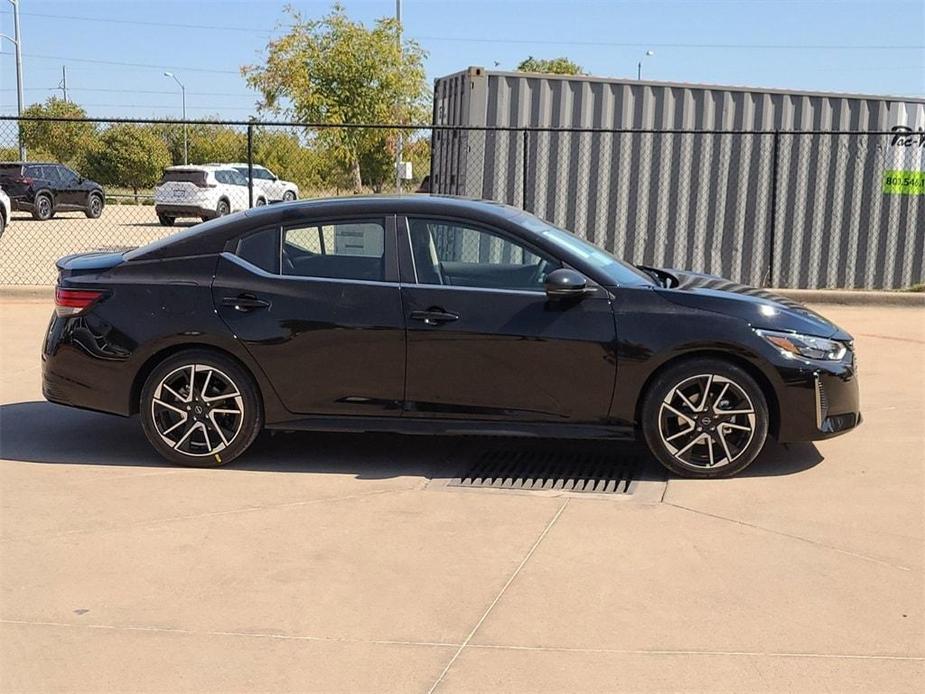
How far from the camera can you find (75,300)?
6.22 meters

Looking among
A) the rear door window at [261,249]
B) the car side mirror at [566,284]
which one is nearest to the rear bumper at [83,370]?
the rear door window at [261,249]

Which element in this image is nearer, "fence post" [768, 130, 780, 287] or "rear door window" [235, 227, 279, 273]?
Result: "rear door window" [235, 227, 279, 273]

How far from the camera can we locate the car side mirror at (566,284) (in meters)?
5.75

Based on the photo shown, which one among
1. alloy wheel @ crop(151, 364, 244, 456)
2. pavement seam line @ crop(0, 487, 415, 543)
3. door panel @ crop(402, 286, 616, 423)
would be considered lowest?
pavement seam line @ crop(0, 487, 415, 543)

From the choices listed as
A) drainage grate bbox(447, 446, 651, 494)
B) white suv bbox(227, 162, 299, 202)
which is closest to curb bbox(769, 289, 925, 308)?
drainage grate bbox(447, 446, 651, 494)

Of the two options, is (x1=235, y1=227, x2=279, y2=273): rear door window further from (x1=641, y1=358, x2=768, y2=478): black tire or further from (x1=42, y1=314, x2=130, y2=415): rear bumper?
(x1=641, y1=358, x2=768, y2=478): black tire

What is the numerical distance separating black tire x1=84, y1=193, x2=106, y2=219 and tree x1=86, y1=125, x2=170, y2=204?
1497cm

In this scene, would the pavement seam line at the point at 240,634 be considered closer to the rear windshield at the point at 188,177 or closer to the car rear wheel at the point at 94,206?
the rear windshield at the point at 188,177

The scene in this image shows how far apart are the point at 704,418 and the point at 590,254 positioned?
1144mm

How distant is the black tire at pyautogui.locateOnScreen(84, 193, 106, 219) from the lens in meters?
30.7

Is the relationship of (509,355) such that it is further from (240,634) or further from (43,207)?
(43,207)

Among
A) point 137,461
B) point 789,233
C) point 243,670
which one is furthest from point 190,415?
point 789,233

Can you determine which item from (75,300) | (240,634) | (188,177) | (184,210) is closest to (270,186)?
(188,177)

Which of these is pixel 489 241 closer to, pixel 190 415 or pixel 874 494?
pixel 190 415
